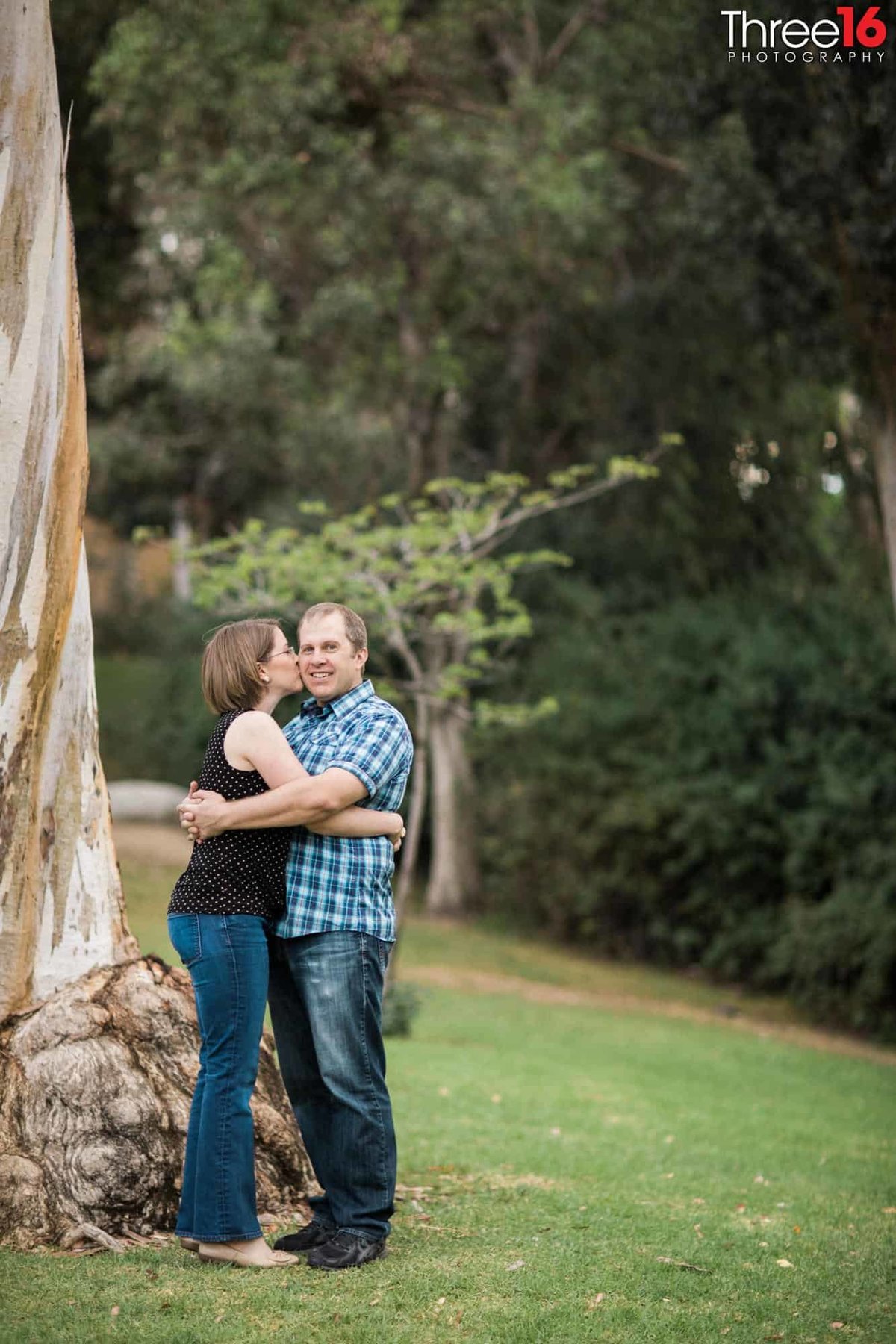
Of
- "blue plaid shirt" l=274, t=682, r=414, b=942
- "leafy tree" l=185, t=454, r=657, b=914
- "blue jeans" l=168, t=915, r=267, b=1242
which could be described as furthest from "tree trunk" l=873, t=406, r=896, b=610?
"blue jeans" l=168, t=915, r=267, b=1242

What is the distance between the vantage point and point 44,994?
15.2ft

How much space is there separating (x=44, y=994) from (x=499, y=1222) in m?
1.84

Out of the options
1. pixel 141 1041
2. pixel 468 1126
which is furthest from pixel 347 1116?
pixel 468 1126

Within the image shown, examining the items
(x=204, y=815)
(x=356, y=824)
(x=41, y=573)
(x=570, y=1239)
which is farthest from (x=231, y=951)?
(x=570, y=1239)

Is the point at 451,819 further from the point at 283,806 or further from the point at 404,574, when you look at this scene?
the point at 283,806

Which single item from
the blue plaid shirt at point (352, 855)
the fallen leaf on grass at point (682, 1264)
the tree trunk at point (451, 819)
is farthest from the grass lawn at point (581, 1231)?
the tree trunk at point (451, 819)

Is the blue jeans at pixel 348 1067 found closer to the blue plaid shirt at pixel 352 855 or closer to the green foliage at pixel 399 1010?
the blue plaid shirt at pixel 352 855

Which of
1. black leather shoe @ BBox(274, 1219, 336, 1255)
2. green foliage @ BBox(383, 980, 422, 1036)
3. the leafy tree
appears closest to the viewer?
black leather shoe @ BBox(274, 1219, 336, 1255)

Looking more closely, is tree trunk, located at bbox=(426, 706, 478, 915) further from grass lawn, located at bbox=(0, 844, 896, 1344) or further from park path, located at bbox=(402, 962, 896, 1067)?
grass lawn, located at bbox=(0, 844, 896, 1344)

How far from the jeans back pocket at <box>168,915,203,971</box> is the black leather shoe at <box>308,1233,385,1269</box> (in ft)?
3.18

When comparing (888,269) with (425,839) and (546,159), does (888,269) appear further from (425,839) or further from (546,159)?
(425,839)

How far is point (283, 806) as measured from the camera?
389 centimetres

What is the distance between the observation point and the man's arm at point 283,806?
3.89m

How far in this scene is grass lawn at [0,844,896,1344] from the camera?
3686 mm
